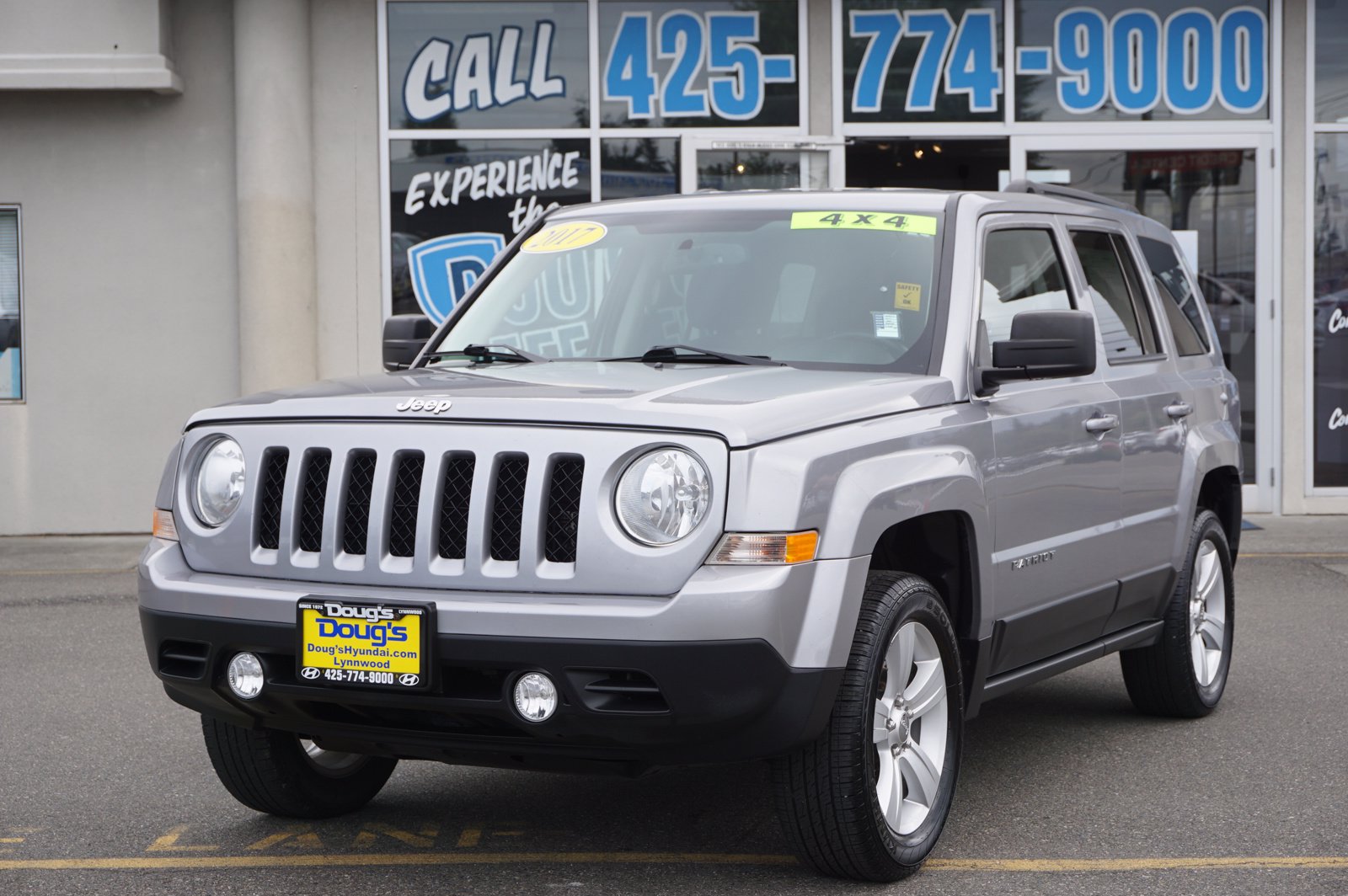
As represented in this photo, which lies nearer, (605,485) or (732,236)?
(605,485)

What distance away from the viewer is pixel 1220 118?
12.8 m

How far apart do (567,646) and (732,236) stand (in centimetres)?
188

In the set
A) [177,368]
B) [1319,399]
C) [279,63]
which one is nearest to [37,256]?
[177,368]

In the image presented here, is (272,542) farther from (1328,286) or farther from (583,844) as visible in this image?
(1328,286)

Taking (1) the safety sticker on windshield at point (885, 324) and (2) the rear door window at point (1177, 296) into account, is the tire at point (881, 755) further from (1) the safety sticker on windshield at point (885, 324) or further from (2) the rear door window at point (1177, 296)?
(2) the rear door window at point (1177, 296)

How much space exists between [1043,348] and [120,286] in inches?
380

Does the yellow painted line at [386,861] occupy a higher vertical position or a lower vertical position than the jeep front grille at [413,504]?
lower

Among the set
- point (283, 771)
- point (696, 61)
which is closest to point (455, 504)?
point (283, 771)

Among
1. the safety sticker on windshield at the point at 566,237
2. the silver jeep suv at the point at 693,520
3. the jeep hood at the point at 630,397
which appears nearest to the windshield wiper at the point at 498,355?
the silver jeep suv at the point at 693,520

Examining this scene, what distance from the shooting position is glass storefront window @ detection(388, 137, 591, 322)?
12.8 meters

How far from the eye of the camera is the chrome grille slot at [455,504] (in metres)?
3.97

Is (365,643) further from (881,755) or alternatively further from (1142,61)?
(1142,61)

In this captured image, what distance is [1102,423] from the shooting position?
5383 mm

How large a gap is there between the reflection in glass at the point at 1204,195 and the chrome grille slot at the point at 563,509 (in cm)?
966
